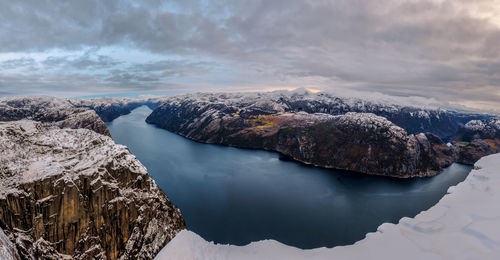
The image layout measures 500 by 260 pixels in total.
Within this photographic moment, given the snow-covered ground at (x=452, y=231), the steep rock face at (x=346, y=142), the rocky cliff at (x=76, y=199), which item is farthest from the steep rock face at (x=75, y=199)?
the steep rock face at (x=346, y=142)

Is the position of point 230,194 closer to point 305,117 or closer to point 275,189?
point 275,189

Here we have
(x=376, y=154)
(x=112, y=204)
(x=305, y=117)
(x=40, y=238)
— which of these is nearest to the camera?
(x=40, y=238)

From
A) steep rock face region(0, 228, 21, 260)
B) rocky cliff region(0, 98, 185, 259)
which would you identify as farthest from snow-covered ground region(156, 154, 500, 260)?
rocky cliff region(0, 98, 185, 259)

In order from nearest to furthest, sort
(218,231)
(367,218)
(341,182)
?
(218,231)
(367,218)
(341,182)

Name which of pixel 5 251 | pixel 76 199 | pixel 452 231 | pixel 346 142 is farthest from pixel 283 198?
pixel 346 142

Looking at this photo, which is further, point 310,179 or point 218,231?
point 310,179

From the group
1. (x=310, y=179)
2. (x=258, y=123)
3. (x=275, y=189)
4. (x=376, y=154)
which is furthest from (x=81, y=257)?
(x=258, y=123)

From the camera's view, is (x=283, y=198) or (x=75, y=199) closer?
(x=75, y=199)

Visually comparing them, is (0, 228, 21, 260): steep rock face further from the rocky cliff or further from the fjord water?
the fjord water

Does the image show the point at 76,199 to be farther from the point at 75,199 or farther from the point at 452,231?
the point at 452,231
